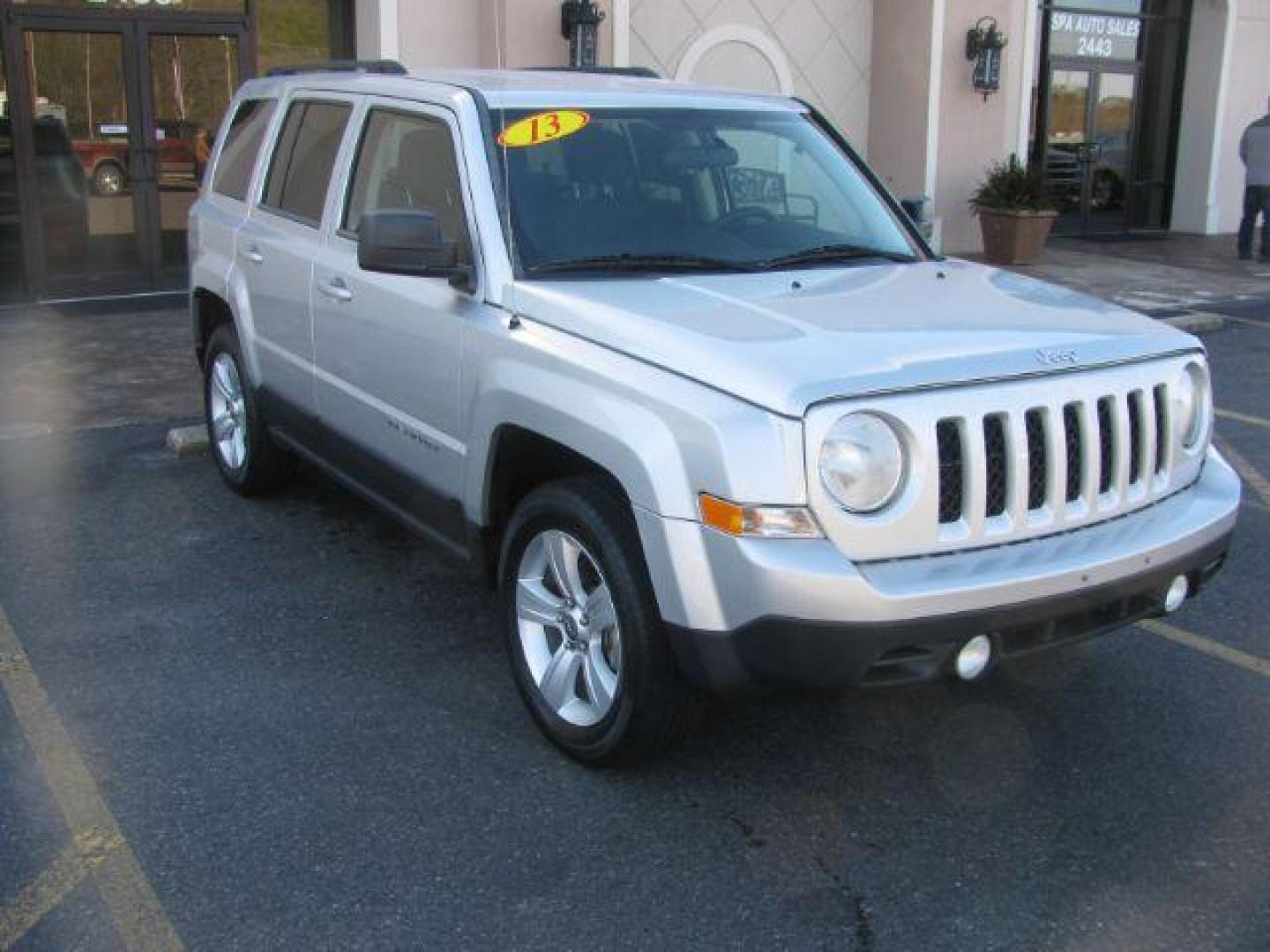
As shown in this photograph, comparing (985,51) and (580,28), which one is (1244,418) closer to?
(580,28)

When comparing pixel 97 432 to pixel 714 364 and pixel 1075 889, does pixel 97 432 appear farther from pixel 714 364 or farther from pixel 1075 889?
pixel 1075 889

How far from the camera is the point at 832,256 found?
4.50m

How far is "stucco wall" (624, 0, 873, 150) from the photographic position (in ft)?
45.8

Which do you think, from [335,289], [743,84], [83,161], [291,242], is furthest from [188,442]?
[743,84]

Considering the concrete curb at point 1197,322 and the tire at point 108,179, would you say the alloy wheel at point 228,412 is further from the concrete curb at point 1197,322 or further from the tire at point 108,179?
the concrete curb at point 1197,322

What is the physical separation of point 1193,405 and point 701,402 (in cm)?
Result: 161

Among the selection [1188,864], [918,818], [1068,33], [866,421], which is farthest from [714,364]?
[1068,33]

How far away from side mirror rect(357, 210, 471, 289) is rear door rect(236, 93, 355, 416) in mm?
1198

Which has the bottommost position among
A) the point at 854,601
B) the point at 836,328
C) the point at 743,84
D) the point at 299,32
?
the point at 854,601

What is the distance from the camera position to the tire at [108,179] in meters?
11.9

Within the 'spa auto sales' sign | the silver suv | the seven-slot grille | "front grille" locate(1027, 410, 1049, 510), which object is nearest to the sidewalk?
the 'spa auto sales' sign

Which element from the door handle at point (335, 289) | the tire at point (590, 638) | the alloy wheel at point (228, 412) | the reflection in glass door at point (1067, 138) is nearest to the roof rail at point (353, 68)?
the door handle at point (335, 289)

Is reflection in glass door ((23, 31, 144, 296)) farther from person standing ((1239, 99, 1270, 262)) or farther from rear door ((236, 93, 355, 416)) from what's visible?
person standing ((1239, 99, 1270, 262))

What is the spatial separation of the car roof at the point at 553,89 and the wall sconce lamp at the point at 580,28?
7446 mm
